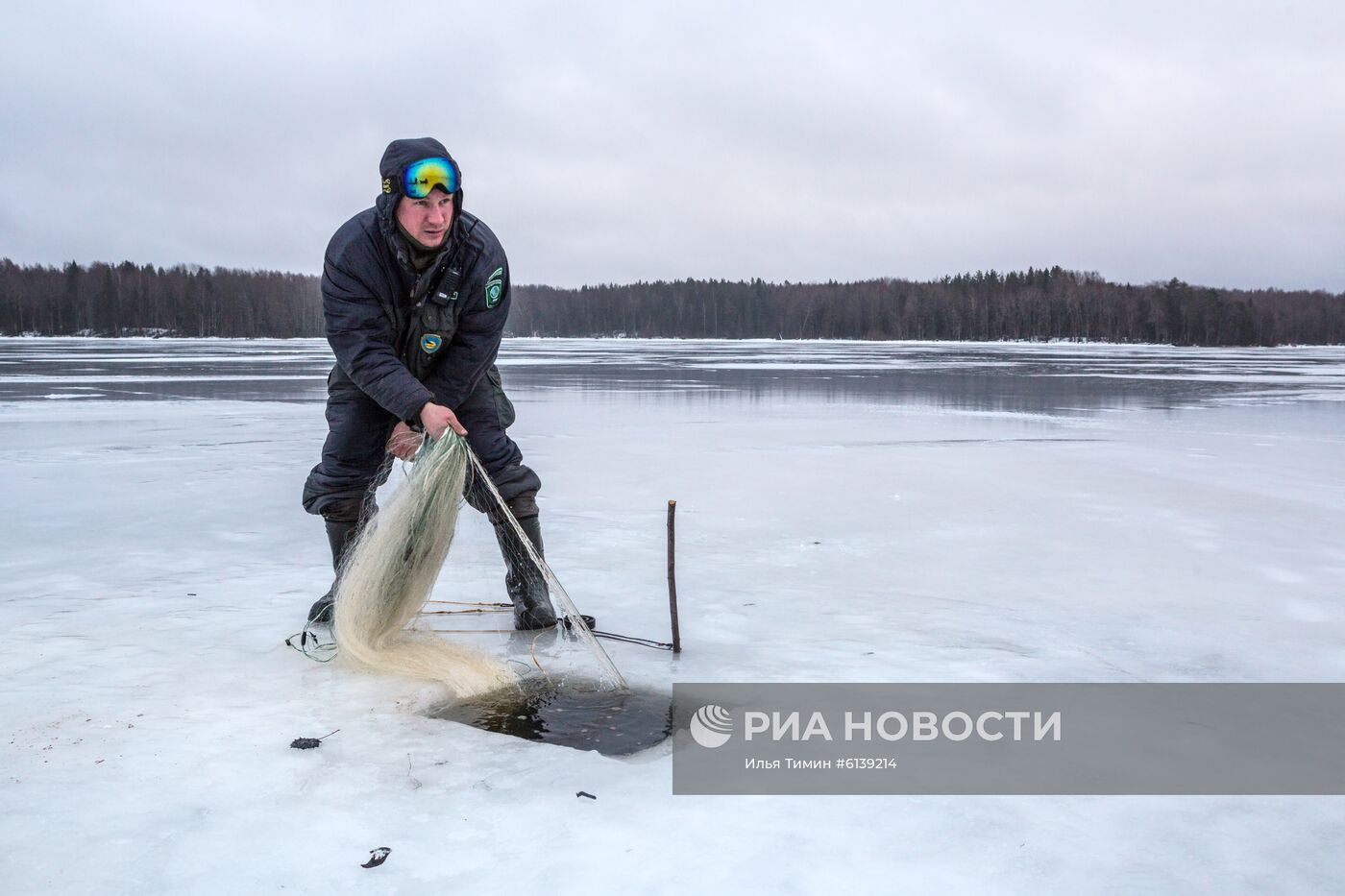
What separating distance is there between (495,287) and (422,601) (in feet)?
3.74

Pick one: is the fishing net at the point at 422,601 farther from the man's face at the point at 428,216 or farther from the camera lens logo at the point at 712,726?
the man's face at the point at 428,216

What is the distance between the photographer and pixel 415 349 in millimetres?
3656

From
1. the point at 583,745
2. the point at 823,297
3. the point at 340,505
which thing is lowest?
the point at 583,745

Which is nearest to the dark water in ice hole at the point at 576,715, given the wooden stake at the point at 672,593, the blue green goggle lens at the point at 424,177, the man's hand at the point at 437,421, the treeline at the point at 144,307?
the wooden stake at the point at 672,593

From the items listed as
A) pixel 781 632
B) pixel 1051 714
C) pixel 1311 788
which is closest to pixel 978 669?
pixel 1051 714

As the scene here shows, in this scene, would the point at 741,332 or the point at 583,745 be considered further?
the point at 741,332

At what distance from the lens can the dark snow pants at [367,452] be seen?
12.5 ft

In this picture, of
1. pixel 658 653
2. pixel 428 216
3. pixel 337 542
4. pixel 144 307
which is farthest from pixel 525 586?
pixel 144 307

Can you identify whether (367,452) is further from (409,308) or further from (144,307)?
(144,307)

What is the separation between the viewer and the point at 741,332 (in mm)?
125938

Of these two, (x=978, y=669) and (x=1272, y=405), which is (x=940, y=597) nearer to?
(x=978, y=669)

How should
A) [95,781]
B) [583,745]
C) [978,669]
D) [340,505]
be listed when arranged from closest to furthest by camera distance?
[95,781] → [583,745] → [978,669] → [340,505]

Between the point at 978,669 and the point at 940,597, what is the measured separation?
0.94m

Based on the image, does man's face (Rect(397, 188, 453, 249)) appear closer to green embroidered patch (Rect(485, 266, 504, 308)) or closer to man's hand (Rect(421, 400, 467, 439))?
green embroidered patch (Rect(485, 266, 504, 308))
